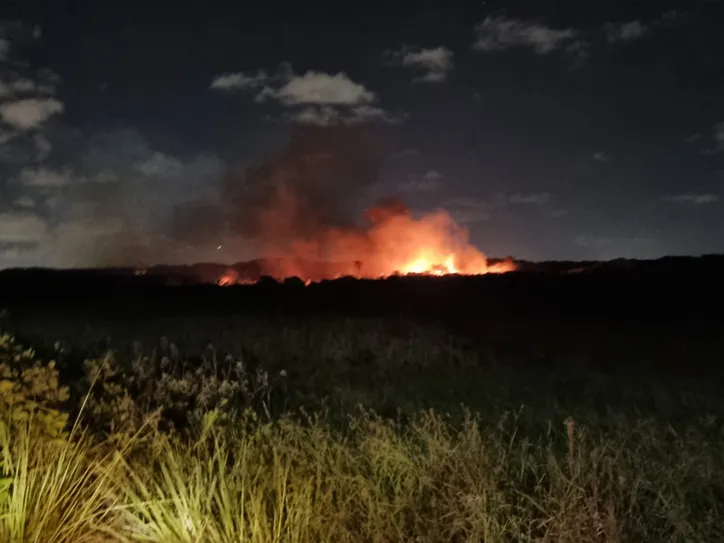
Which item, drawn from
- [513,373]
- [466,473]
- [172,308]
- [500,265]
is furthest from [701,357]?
[500,265]

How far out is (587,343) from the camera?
20312 mm

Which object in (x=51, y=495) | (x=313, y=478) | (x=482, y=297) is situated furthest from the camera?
(x=482, y=297)

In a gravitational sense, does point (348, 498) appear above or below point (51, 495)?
below

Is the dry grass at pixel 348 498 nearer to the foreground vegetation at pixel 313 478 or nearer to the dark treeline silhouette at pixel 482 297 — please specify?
the foreground vegetation at pixel 313 478

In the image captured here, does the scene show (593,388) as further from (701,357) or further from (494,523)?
(494,523)

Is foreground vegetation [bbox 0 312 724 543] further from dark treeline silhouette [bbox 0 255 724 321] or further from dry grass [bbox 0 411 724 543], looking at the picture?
dark treeline silhouette [bbox 0 255 724 321]

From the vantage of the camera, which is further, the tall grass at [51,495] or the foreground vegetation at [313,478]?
the foreground vegetation at [313,478]

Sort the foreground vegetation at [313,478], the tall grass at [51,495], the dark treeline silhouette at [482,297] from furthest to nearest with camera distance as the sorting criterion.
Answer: the dark treeline silhouette at [482,297]
the foreground vegetation at [313,478]
the tall grass at [51,495]

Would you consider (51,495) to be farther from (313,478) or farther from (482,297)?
(482,297)

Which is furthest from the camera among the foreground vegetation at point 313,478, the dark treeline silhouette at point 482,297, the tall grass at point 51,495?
the dark treeline silhouette at point 482,297

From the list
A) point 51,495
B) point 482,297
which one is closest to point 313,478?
point 51,495

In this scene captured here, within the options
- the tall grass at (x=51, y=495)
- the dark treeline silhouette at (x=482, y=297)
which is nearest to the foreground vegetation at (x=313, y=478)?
the tall grass at (x=51, y=495)

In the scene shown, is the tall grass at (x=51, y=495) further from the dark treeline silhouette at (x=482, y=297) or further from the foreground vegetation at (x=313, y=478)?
the dark treeline silhouette at (x=482, y=297)

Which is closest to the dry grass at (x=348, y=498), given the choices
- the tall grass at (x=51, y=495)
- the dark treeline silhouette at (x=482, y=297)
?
the tall grass at (x=51, y=495)
